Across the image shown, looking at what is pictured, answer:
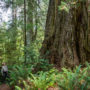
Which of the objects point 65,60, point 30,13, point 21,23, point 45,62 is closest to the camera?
point 65,60

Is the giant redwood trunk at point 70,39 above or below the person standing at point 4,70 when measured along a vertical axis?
above

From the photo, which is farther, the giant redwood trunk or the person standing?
the person standing

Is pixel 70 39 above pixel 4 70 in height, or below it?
above

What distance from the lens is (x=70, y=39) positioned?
267 inches

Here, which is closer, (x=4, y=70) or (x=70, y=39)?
(x=70, y=39)

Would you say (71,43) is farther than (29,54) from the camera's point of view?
No

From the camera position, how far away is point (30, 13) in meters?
9.84

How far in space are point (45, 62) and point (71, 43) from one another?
1757 mm

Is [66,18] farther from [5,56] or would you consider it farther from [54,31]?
[5,56]

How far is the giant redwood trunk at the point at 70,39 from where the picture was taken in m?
6.77

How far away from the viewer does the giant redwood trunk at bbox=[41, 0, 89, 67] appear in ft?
22.2

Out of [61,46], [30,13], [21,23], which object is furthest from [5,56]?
[61,46]

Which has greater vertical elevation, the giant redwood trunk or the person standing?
the giant redwood trunk

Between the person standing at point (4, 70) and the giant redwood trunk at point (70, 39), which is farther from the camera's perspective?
the person standing at point (4, 70)
